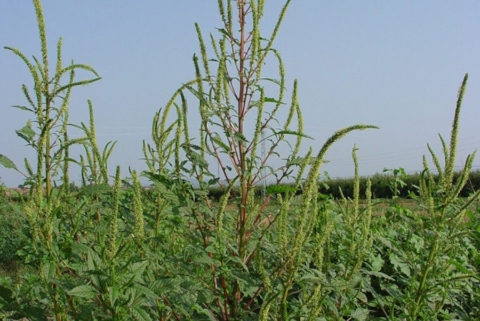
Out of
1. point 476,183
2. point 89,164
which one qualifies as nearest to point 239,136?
point 89,164

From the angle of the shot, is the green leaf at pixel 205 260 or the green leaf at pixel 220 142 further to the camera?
the green leaf at pixel 220 142

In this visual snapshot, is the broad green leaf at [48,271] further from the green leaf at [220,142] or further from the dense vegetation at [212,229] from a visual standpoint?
the green leaf at [220,142]

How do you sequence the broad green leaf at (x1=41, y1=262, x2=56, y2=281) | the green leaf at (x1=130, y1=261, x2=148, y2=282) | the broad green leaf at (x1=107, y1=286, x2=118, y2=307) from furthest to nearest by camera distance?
the broad green leaf at (x1=41, y1=262, x2=56, y2=281), the green leaf at (x1=130, y1=261, x2=148, y2=282), the broad green leaf at (x1=107, y1=286, x2=118, y2=307)

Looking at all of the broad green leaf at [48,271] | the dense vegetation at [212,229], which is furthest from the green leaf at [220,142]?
the broad green leaf at [48,271]

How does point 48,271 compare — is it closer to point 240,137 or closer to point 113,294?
point 113,294

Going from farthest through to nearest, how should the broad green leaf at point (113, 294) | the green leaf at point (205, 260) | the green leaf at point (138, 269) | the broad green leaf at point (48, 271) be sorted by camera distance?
the green leaf at point (205, 260), the broad green leaf at point (48, 271), the green leaf at point (138, 269), the broad green leaf at point (113, 294)

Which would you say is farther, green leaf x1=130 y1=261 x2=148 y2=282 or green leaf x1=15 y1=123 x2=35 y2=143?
green leaf x1=15 y1=123 x2=35 y2=143

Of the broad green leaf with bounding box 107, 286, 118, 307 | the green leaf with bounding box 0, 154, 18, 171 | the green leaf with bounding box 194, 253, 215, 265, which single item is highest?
the green leaf with bounding box 0, 154, 18, 171

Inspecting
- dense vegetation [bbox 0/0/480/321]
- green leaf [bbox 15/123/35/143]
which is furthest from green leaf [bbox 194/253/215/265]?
green leaf [bbox 15/123/35/143]

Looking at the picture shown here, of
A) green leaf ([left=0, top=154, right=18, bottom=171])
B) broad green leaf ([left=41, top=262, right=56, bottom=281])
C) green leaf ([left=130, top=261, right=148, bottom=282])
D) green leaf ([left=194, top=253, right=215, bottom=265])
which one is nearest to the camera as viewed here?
green leaf ([left=130, top=261, right=148, bottom=282])

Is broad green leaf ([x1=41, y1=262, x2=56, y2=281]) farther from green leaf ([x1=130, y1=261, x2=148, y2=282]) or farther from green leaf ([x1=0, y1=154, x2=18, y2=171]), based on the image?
green leaf ([x1=0, y1=154, x2=18, y2=171])

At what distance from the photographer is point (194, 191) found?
2.31 meters

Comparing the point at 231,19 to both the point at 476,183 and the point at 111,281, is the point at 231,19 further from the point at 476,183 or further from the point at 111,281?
the point at 476,183

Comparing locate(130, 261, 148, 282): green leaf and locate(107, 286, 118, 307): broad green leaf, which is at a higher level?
locate(130, 261, 148, 282): green leaf
